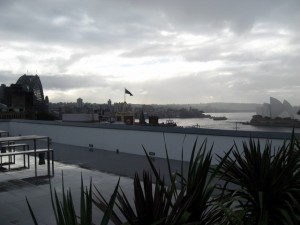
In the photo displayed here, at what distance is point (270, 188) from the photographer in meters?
2.81

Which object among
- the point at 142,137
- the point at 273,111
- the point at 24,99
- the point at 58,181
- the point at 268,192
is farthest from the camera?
the point at 24,99

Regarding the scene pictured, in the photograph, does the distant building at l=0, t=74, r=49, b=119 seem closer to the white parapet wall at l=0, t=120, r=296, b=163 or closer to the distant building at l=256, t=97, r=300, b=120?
the white parapet wall at l=0, t=120, r=296, b=163

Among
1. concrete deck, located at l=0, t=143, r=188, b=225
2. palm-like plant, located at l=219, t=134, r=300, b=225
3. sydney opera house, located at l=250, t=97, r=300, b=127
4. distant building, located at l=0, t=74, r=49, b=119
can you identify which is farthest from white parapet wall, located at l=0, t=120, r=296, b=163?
sydney opera house, located at l=250, t=97, r=300, b=127

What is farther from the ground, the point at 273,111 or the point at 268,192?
the point at 273,111

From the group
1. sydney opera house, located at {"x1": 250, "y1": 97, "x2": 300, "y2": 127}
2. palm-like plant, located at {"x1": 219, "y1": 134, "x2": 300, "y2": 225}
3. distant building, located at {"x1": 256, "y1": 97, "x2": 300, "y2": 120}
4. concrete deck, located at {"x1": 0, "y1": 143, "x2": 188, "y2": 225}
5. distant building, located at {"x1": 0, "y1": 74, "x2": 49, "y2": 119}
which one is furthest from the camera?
distant building, located at {"x1": 256, "y1": 97, "x2": 300, "y2": 120}

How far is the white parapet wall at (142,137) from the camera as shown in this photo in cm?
938

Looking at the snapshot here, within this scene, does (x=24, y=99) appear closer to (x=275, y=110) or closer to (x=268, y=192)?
(x=275, y=110)

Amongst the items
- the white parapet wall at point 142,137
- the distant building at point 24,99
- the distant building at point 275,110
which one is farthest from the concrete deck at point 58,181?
the distant building at point 275,110

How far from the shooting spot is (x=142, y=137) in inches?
465

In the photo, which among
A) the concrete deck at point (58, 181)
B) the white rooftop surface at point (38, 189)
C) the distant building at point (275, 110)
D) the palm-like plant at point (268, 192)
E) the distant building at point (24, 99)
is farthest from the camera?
the distant building at point (275, 110)

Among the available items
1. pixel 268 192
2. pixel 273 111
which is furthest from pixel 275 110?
pixel 268 192

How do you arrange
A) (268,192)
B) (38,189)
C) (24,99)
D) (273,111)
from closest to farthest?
(268,192), (38,189), (273,111), (24,99)

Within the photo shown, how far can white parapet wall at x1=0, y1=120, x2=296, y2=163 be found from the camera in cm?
938

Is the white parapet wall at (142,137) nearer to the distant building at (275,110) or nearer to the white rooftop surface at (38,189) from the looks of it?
the white rooftop surface at (38,189)
